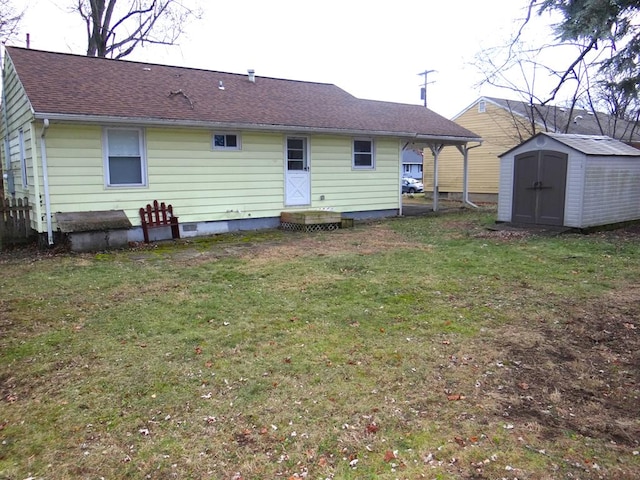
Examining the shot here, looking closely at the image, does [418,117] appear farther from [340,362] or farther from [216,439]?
[216,439]

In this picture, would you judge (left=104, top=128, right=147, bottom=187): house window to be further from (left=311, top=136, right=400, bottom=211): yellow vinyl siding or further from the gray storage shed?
the gray storage shed

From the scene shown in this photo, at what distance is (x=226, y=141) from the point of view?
1171cm

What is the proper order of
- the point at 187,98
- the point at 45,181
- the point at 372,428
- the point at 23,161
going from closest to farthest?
the point at 372,428, the point at 45,181, the point at 23,161, the point at 187,98

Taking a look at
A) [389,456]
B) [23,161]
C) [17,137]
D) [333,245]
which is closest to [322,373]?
[389,456]

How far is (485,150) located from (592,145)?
11.8 m

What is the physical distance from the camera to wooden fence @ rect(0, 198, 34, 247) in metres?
9.73

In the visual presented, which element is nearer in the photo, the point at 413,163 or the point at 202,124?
the point at 202,124

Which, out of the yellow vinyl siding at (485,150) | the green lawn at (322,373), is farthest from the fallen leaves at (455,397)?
the yellow vinyl siding at (485,150)

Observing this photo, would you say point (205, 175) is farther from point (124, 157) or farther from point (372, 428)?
point (372, 428)

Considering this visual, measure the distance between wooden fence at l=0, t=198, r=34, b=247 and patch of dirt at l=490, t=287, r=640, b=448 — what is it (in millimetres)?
9657

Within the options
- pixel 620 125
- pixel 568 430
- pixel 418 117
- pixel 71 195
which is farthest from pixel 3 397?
pixel 620 125

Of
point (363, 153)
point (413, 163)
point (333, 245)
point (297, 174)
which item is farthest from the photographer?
point (413, 163)

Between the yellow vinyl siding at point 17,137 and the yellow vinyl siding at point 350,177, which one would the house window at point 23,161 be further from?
the yellow vinyl siding at point 350,177

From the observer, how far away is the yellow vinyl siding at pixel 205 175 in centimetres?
963
